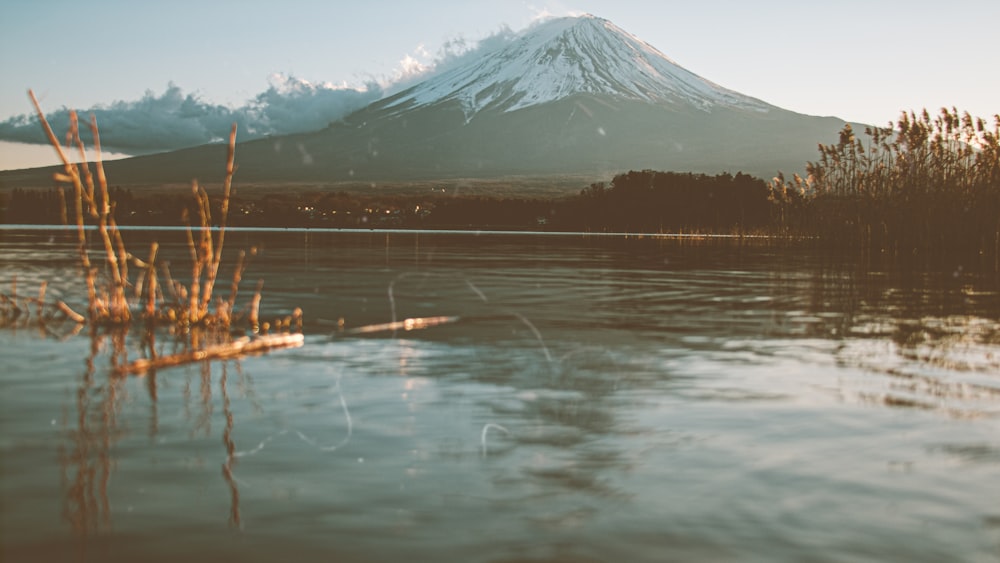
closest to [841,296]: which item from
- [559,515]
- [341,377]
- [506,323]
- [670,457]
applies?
[506,323]

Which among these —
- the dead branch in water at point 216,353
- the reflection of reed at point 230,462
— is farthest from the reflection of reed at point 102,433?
the dead branch in water at point 216,353

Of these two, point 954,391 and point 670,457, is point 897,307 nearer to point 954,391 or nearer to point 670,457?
point 954,391

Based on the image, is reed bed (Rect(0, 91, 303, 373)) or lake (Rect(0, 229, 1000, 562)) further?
reed bed (Rect(0, 91, 303, 373))

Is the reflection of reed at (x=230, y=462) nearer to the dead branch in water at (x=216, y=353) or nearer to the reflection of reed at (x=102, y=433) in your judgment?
the reflection of reed at (x=102, y=433)

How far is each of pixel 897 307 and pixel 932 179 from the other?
16309mm

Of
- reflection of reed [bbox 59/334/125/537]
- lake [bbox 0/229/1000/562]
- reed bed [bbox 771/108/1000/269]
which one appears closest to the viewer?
lake [bbox 0/229/1000/562]

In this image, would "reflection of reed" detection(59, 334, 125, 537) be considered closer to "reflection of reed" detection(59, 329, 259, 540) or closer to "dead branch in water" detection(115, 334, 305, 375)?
"reflection of reed" detection(59, 329, 259, 540)

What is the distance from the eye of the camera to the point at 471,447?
6504 mm


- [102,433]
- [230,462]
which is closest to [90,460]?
[102,433]

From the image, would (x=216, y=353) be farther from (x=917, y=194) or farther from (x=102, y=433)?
(x=917, y=194)

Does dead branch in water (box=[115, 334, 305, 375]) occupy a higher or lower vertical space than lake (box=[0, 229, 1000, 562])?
higher

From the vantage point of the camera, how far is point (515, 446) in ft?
21.5

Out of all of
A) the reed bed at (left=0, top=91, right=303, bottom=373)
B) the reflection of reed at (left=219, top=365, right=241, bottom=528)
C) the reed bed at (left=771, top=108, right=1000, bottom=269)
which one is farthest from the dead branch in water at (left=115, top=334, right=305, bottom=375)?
the reed bed at (left=771, top=108, right=1000, bottom=269)

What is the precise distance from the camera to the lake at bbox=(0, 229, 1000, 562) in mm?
4715
